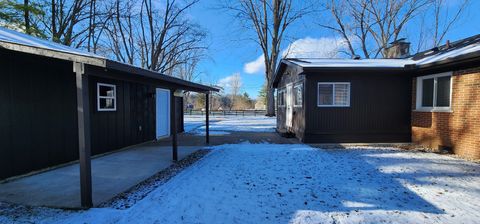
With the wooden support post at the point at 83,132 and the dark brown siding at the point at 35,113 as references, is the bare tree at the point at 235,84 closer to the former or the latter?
the dark brown siding at the point at 35,113

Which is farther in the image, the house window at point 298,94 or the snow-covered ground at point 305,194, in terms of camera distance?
the house window at point 298,94

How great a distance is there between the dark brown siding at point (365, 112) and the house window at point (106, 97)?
245 inches

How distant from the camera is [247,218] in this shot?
10.2 feet

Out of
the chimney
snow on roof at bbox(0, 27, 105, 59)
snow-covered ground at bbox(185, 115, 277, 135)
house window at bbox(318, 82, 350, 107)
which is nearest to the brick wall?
house window at bbox(318, 82, 350, 107)

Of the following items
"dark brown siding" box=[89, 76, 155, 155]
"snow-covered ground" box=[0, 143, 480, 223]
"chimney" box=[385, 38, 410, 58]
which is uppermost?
"chimney" box=[385, 38, 410, 58]

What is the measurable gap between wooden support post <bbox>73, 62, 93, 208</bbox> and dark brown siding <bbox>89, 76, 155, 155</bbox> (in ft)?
11.7

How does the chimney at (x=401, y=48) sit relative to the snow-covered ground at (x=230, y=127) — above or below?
above

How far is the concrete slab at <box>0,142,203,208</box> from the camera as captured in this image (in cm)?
364

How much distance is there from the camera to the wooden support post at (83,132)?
3.24m

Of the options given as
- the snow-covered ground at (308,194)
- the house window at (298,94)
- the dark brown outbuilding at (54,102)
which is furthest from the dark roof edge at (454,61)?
the dark brown outbuilding at (54,102)

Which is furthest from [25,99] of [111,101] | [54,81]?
[111,101]

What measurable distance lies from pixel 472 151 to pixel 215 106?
6134 centimetres

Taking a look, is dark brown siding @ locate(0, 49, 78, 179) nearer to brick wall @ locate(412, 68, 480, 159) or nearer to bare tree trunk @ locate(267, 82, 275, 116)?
brick wall @ locate(412, 68, 480, 159)

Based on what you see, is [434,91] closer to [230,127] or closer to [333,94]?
[333,94]
